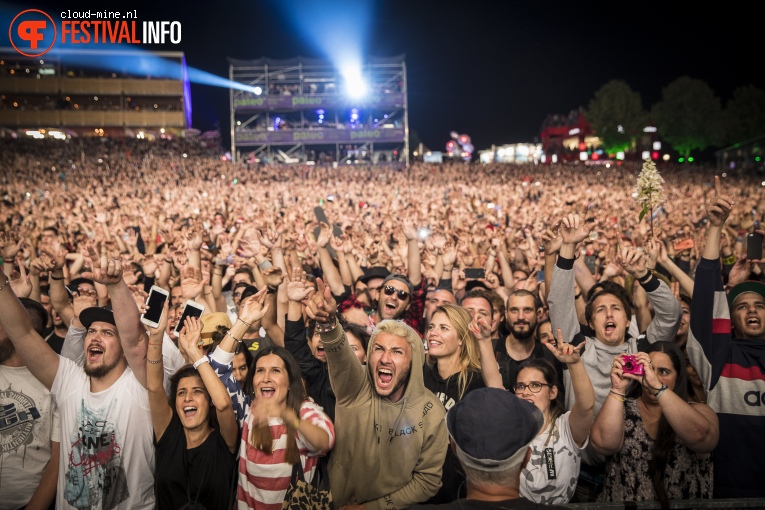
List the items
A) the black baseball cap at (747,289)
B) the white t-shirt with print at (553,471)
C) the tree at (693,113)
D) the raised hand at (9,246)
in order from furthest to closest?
the tree at (693,113)
the raised hand at (9,246)
the black baseball cap at (747,289)
the white t-shirt with print at (553,471)

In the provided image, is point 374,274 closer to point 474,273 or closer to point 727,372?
point 474,273

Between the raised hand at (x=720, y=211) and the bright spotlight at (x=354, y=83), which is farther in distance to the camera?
the bright spotlight at (x=354, y=83)

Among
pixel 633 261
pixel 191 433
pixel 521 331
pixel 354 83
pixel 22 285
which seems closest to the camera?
pixel 191 433

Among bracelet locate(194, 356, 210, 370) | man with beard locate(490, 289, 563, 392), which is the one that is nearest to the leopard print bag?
bracelet locate(194, 356, 210, 370)

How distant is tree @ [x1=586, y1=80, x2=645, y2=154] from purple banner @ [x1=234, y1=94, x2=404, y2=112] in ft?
76.0

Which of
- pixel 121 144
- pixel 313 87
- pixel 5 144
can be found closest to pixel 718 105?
pixel 313 87

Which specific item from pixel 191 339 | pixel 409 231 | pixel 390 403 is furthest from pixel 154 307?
pixel 409 231

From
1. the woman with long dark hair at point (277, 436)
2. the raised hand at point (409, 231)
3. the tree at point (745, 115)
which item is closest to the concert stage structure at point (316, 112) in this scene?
the tree at point (745, 115)

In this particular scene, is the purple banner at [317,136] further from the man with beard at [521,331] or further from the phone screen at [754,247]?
the man with beard at [521,331]

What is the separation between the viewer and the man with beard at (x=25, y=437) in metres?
3.29

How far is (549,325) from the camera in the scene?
4500 millimetres

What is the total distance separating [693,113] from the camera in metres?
55.1

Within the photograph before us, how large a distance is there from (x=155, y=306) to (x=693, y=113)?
60864 millimetres

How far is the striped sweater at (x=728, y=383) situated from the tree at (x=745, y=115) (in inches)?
2324
